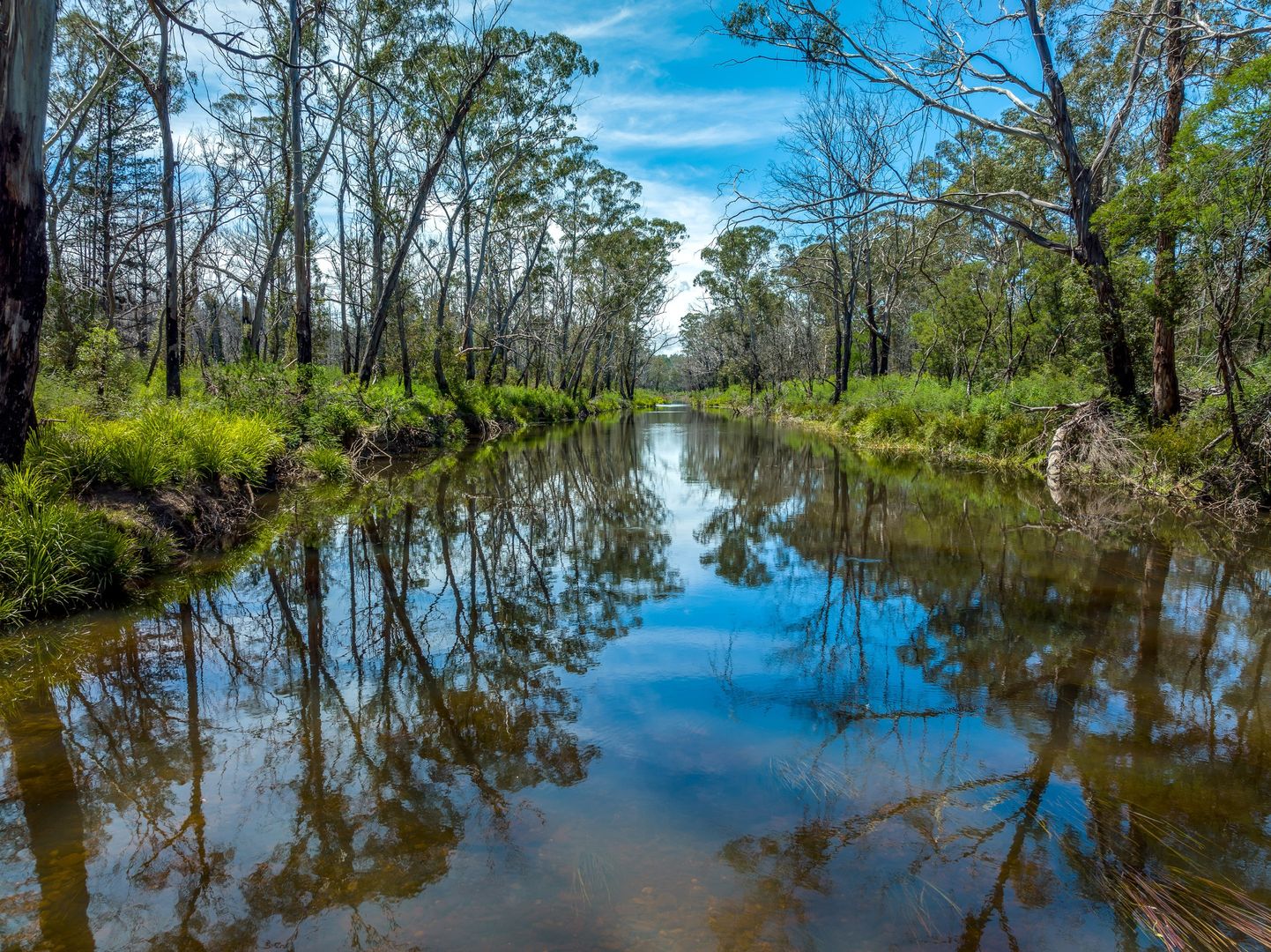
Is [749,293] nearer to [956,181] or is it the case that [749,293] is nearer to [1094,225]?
[956,181]

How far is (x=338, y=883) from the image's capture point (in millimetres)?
2639

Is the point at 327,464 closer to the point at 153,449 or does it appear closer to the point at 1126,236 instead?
the point at 153,449

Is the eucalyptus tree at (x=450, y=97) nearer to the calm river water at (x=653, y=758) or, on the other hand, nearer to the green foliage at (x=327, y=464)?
the green foliage at (x=327, y=464)

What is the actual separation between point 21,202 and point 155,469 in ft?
8.76

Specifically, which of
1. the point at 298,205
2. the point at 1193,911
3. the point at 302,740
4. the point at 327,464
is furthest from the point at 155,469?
the point at 298,205

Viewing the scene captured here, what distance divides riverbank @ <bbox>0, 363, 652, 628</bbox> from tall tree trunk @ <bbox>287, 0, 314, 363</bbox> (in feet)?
2.92

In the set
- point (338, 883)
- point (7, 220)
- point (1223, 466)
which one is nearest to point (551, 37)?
point (7, 220)

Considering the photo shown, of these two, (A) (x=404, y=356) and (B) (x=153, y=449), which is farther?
(A) (x=404, y=356)

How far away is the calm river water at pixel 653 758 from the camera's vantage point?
249 cm

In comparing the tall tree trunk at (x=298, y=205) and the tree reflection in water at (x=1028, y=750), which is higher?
the tall tree trunk at (x=298, y=205)

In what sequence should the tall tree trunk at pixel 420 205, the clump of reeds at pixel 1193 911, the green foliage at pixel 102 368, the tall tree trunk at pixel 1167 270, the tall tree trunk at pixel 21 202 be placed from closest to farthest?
1. the clump of reeds at pixel 1193 911
2. the tall tree trunk at pixel 21 202
3. the tall tree trunk at pixel 1167 270
4. the green foliage at pixel 102 368
5. the tall tree trunk at pixel 420 205

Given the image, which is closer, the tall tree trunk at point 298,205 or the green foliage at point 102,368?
the green foliage at point 102,368

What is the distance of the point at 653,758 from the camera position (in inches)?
138

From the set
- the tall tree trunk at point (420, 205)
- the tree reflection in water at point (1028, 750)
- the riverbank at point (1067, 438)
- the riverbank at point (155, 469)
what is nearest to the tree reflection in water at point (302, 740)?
the riverbank at point (155, 469)
